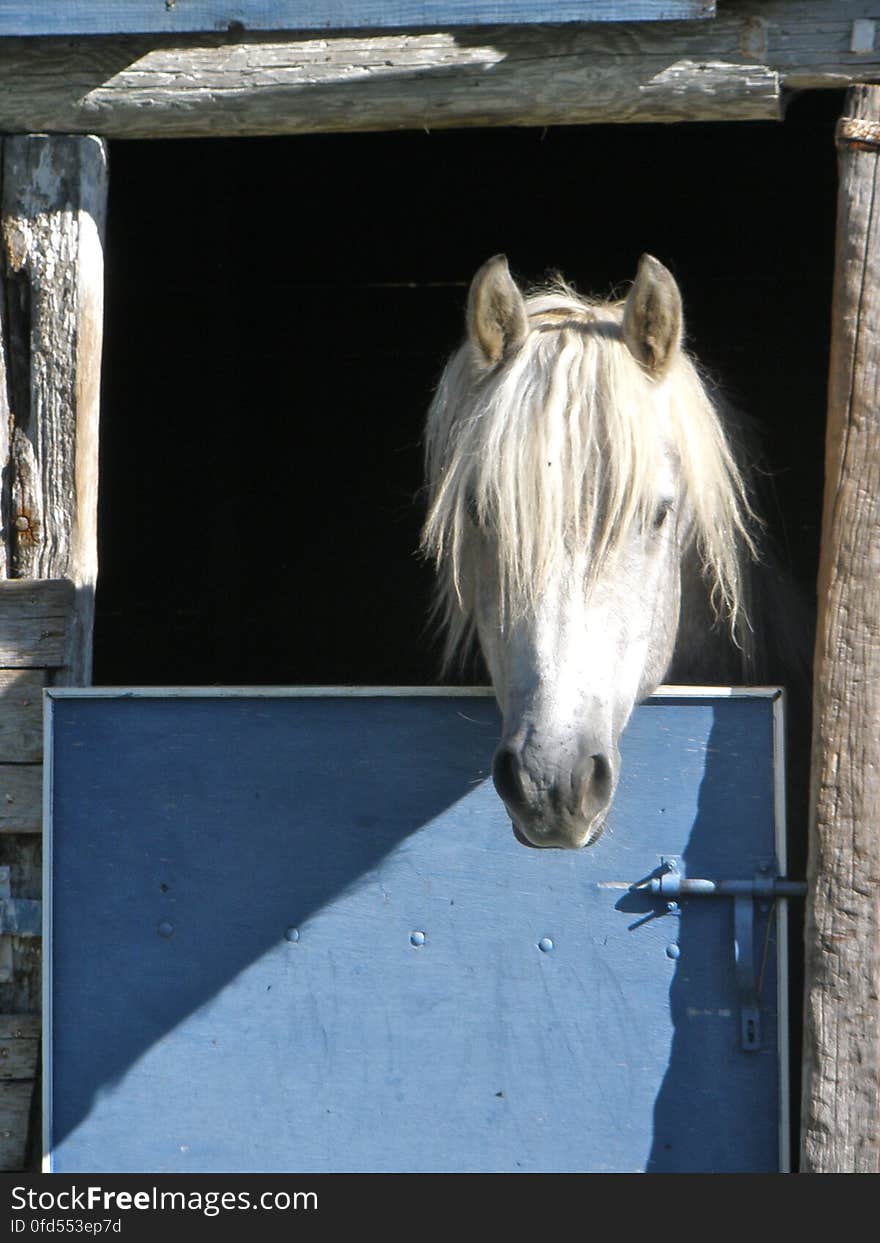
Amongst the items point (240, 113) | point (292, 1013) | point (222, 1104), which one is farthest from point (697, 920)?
point (240, 113)

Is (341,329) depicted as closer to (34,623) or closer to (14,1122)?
(34,623)

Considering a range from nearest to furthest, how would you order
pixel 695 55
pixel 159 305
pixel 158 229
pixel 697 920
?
pixel 697 920 < pixel 695 55 < pixel 158 229 < pixel 159 305

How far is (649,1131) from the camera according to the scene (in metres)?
2.06

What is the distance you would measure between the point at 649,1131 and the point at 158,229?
170 inches

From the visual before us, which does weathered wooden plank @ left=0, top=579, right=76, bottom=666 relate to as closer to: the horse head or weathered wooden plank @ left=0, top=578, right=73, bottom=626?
weathered wooden plank @ left=0, top=578, right=73, bottom=626

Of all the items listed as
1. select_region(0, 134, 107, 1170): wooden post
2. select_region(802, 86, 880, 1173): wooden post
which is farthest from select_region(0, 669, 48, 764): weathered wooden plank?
select_region(802, 86, 880, 1173): wooden post

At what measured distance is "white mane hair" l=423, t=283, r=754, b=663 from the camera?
186cm

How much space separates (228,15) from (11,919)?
1808 mm

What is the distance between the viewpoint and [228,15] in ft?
7.41

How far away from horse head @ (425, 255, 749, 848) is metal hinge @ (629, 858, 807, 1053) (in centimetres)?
34

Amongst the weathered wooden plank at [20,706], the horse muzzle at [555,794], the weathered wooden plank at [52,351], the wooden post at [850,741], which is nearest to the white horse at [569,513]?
the horse muzzle at [555,794]

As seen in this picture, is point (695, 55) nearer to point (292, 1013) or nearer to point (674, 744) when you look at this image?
point (674, 744)

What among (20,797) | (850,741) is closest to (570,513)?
(850,741)

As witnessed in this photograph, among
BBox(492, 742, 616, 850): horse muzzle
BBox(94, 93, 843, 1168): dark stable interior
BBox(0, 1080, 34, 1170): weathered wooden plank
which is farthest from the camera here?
BBox(94, 93, 843, 1168): dark stable interior
